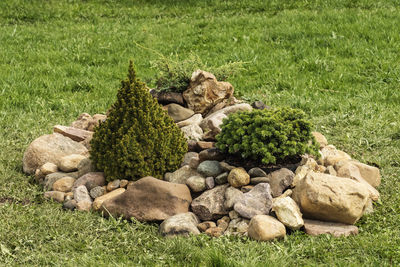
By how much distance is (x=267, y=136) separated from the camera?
5.59m

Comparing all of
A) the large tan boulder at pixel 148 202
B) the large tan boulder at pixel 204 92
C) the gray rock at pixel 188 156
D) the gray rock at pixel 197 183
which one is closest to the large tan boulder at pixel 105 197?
the large tan boulder at pixel 148 202

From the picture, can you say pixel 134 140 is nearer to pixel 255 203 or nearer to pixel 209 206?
pixel 209 206

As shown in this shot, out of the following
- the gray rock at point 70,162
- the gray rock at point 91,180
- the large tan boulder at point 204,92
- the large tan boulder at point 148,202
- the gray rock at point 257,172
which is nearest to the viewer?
the large tan boulder at point 148,202

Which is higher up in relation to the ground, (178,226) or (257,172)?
(257,172)

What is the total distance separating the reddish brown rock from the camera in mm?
4891

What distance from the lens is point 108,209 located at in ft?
17.3

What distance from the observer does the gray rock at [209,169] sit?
223 inches

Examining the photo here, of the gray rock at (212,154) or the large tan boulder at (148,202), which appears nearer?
the large tan boulder at (148,202)

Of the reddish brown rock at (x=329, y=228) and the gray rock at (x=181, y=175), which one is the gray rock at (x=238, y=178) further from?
Result: the reddish brown rock at (x=329, y=228)

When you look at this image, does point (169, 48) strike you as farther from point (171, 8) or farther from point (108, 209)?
point (108, 209)

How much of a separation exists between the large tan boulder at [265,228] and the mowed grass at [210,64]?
12cm

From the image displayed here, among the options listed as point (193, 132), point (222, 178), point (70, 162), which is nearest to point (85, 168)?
point (70, 162)

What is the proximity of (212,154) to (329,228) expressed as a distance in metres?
1.54

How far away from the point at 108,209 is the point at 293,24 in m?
8.82
